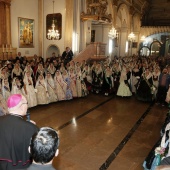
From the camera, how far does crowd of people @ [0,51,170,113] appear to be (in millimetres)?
8312

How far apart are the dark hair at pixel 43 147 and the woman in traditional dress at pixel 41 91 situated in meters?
6.97

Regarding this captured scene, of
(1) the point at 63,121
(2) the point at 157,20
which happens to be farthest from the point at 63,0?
(2) the point at 157,20

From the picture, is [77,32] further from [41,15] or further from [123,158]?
[123,158]

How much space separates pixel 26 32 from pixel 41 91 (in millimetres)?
9054

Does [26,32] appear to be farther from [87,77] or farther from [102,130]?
[102,130]

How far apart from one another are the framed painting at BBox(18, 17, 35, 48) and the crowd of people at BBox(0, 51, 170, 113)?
169 inches

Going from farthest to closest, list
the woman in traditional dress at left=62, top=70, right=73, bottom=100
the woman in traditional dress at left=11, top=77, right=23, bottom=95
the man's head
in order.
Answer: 1. the woman in traditional dress at left=62, top=70, right=73, bottom=100
2. the woman in traditional dress at left=11, top=77, right=23, bottom=95
3. the man's head

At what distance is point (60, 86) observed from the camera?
9.60 meters

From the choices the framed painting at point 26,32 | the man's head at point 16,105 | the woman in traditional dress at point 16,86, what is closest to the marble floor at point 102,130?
the woman in traditional dress at point 16,86

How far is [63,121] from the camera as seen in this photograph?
7.25m

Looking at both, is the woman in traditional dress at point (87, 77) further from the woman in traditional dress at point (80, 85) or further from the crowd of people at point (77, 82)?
the woman in traditional dress at point (80, 85)

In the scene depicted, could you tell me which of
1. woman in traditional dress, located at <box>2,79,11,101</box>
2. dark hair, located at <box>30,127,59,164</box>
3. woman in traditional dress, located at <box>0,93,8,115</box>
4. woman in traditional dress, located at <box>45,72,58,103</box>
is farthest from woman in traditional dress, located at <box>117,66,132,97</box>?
dark hair, located at <box>30,127,59,164</box>

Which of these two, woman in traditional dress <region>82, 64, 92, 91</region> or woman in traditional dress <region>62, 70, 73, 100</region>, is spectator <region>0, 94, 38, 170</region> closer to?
woman in traditional dress <region>62, 70, 73, 100</region>

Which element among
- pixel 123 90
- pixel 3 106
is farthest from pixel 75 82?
pixel 3 106
